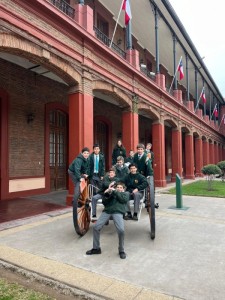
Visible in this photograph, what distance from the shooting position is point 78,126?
866 centimetres

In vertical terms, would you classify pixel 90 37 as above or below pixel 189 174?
above

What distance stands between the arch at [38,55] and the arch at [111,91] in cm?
119

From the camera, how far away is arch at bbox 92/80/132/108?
982 cm

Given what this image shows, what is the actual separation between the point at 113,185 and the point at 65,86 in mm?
9085

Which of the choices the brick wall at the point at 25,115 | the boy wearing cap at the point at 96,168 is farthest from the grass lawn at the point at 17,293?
the brick wall at the point at 25,115

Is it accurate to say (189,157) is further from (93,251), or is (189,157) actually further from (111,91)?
(93,251)

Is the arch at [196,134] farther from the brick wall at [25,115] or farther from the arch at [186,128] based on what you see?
the brick wall at [25,115]

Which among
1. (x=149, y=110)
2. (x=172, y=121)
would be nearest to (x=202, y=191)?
(x=149, y=110)

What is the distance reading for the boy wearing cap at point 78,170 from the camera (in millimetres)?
5207

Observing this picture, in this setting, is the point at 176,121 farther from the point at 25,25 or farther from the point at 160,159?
the point at 25,25

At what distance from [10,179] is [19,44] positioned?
16.2 feet

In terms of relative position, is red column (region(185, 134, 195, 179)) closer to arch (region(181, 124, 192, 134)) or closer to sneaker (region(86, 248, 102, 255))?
arch (region(181, 124, 192, 134))

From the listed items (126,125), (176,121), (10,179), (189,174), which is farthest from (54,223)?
(189,174)

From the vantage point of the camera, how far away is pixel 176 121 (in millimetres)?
18625
